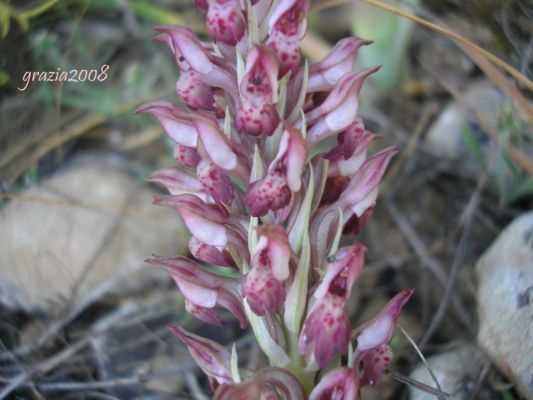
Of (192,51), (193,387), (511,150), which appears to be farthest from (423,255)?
(192,51)

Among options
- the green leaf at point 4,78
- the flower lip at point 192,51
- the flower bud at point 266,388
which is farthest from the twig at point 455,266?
the green leaf at point 4,78

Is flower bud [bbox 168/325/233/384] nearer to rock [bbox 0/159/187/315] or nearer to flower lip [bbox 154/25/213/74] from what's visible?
flower lip [bbox 154/25/213/74]

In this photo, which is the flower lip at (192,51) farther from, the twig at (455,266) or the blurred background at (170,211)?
the twig at (455,266)

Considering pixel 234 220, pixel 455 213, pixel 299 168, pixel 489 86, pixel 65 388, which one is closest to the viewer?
pixel 299 168

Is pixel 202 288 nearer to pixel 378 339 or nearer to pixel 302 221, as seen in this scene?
pixel 302 221

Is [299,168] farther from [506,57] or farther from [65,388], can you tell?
[506,57]

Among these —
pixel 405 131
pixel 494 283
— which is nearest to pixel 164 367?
pixel 494 283
